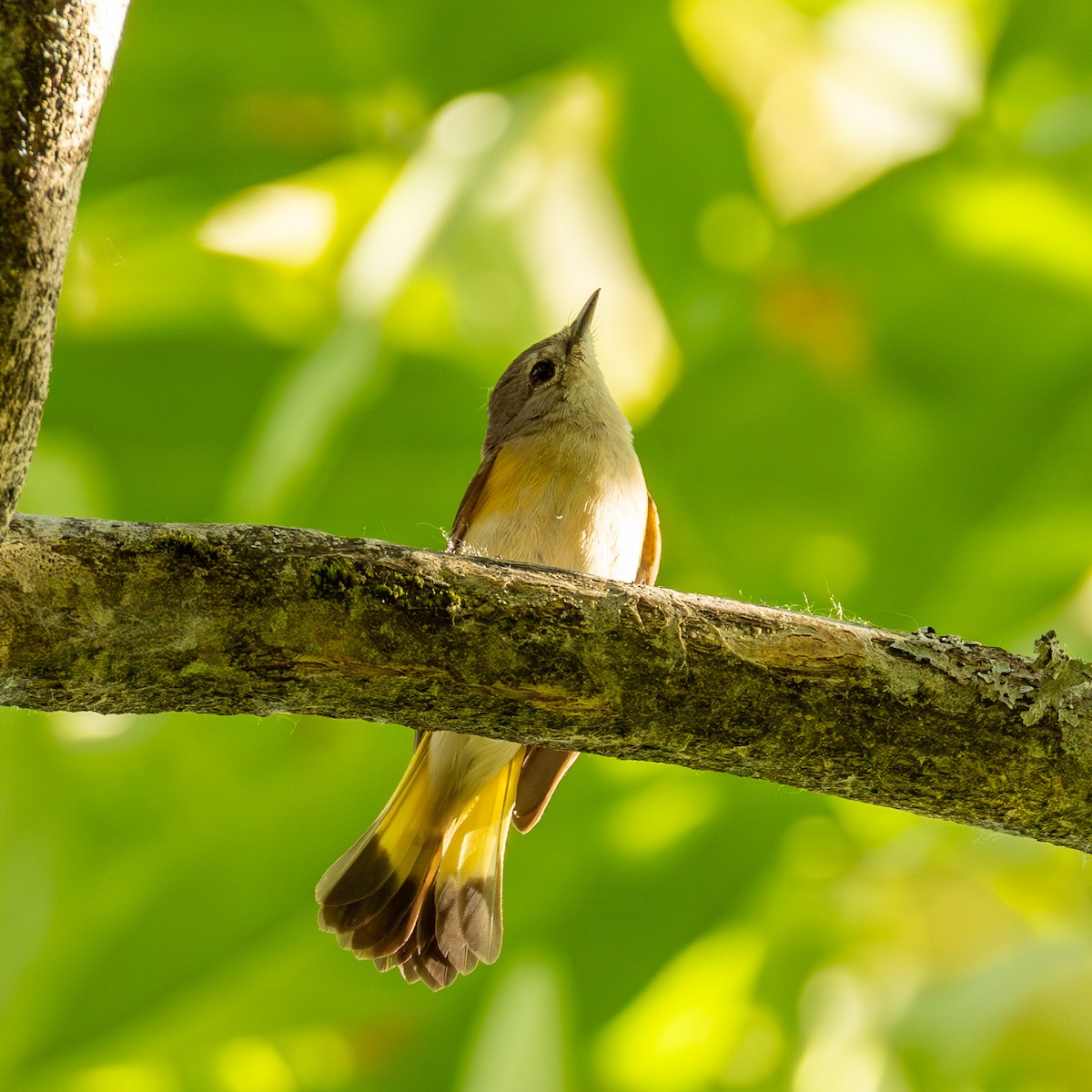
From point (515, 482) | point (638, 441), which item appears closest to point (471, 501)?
point (515, 482)

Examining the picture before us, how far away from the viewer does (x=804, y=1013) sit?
4531mm

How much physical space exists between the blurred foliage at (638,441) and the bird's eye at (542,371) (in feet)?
2.17

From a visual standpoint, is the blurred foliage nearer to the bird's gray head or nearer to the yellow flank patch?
the bird's gray head

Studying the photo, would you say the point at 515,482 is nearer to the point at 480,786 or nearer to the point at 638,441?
the point at 480,786

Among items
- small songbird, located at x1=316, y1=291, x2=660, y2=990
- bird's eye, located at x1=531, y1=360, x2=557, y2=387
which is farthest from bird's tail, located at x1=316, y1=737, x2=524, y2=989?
bird's eye, located at x1=531, y1=360, x2=557, y2=387

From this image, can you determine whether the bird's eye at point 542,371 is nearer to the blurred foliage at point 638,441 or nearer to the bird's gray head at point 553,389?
the bird's gray head at point 553,389

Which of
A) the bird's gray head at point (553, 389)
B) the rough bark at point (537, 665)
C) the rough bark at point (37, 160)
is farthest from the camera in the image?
the bird's gray head at point (553, 389)

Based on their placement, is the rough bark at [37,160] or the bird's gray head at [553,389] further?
the bird's gray head at [553,389]

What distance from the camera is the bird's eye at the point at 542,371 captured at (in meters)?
3.68

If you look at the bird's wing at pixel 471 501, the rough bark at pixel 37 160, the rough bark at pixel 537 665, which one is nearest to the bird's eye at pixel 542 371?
the bird's wing at pixel 471 501

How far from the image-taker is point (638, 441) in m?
4.57

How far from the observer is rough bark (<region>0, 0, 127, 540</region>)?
1165 mm

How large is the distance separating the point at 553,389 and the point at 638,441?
1.02m

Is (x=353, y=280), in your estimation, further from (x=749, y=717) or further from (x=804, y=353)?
(x=749, y=717)
